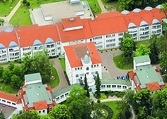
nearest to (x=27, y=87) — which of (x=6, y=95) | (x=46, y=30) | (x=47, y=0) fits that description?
(x=6, y=95)

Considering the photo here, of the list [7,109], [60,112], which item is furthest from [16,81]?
[60,112]

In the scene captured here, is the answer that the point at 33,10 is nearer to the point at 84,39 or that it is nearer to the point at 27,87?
the point at 84,39

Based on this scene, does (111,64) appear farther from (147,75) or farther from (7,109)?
(7,109)

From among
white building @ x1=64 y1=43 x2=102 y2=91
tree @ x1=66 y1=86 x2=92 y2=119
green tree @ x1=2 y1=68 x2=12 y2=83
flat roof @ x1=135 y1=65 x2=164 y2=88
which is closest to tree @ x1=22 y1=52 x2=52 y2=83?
green tree @ x1=2 y1=68 x2=12 y2=83

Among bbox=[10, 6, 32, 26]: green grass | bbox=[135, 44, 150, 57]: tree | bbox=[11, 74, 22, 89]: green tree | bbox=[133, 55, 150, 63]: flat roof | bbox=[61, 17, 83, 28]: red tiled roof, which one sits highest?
bbox=[10, 6, 32, 26]: green grass

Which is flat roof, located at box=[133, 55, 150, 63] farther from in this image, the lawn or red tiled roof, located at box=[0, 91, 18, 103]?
the lawn

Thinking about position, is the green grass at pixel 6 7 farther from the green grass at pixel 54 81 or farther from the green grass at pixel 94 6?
the green grass at pixel 54 81
